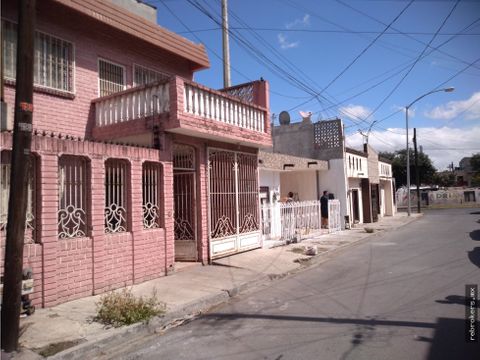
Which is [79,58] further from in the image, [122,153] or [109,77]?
[122,153]

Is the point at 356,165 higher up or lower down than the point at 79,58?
lower down

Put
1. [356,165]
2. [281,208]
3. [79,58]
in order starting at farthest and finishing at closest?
1. [356,165]
2. [281,208]
3. [79,58]

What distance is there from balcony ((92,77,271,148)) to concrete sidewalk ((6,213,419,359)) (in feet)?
10.3

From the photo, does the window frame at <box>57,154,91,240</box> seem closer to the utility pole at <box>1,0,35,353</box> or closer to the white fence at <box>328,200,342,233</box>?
the utility pole at <box>1,0,35,353</box>

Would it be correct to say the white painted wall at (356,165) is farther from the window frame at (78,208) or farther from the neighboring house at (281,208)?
the window frame at (78,208)

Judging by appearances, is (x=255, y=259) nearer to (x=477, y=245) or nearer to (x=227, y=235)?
(x=227, y=235)

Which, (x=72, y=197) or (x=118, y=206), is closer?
(x=72, y=197)

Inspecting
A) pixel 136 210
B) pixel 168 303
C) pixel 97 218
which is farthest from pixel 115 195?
pixel 168 303

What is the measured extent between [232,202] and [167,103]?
3814 mm

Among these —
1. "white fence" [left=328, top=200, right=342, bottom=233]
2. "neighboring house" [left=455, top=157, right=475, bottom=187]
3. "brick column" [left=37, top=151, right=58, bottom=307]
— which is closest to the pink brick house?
"brick column" [left=37, top=151, right=58, bottom=307]

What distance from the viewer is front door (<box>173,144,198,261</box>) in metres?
9.89

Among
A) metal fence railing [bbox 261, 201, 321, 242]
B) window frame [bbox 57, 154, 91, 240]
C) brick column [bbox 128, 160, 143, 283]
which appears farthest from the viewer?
metal fence railing [bbox 261, 201, 321, 242]

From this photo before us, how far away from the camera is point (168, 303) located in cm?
650

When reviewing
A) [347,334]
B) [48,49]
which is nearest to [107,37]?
[48,49]
